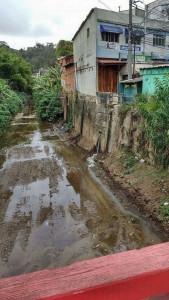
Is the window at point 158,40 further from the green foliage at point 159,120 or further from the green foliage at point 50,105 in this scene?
the green foliage at point 159,120

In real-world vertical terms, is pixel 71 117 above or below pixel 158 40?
below

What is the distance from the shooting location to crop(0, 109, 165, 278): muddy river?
29.0 ft

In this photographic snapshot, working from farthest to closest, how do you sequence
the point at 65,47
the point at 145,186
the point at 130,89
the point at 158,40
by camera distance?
the point at 65,47 → the point at 158,40 → the point at 130,89 → the point at 145,186

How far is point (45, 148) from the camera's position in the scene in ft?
71.2

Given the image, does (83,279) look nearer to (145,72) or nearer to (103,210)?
(103,210)

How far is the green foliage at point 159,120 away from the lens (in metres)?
10.5

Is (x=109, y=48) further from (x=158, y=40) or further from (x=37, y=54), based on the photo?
(x=37, y=54)

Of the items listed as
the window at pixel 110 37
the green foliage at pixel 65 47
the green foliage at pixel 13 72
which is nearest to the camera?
the window at pixel 110 37

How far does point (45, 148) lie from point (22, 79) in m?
29.4

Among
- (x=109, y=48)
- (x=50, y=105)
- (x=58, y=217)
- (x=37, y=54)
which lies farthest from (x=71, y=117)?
(x=37, y=54)

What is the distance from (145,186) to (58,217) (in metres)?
4.07

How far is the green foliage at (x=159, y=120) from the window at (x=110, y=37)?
11920 millimetres

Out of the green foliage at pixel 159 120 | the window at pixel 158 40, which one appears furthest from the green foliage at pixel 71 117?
the green foliage at pixel 159 120

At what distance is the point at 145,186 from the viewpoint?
12070 millimetres
